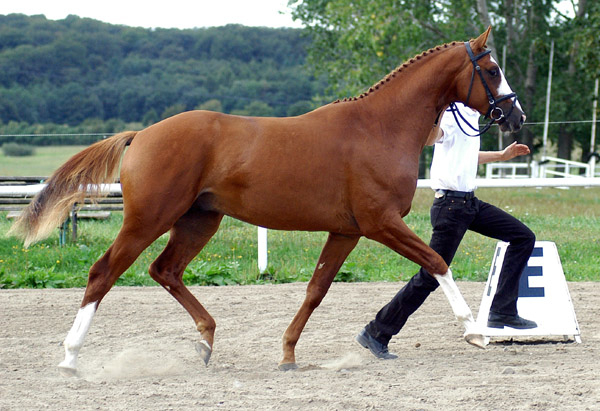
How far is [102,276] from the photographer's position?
443 centimetres

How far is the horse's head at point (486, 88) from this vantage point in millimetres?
4609

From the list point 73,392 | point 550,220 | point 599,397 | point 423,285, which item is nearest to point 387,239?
point 423,285

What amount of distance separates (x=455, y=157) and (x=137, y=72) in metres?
44.0

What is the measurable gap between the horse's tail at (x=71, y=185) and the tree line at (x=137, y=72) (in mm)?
25982

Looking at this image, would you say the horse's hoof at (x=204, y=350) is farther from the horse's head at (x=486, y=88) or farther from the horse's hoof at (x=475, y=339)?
the horse's head at (x=486, y=88)

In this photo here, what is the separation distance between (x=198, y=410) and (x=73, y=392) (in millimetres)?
772

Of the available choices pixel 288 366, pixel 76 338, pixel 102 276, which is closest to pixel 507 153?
pixel 288 366

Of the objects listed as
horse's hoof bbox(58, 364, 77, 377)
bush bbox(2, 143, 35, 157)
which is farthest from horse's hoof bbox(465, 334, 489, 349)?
bush bbox(2, 143, 35, 157)

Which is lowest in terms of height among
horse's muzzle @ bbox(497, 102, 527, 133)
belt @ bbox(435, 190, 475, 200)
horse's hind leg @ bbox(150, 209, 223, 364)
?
horse's hind leg @ bbox(150, 209, 223, 364)

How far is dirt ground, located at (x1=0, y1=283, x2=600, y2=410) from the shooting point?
3805 mm

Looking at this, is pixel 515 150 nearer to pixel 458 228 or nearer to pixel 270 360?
pixel 458 228

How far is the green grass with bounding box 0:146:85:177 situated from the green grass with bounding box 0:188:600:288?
291 inches

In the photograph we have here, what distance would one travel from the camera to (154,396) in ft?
12.7

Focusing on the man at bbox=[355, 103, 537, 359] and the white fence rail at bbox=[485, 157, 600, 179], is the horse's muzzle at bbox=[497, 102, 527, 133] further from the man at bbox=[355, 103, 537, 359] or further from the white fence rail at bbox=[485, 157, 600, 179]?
the white fence rail at bbox=[485, 157, 600, 179]
